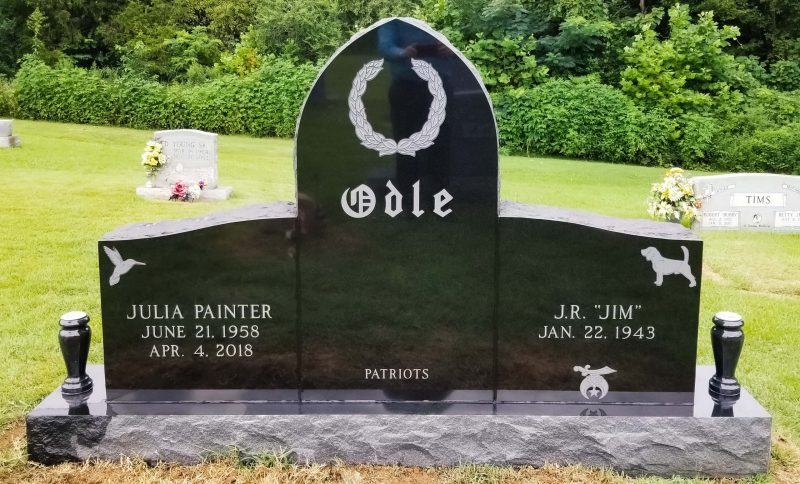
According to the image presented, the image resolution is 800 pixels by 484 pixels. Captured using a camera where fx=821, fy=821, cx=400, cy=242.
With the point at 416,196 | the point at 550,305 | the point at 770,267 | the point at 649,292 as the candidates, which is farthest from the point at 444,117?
the point at 770,267

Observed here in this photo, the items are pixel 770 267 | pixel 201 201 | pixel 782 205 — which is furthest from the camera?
pixel 201 201

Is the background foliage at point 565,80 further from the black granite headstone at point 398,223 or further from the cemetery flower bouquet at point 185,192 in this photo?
the black granite headstone at point 398,223

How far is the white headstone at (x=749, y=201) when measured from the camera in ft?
35.2

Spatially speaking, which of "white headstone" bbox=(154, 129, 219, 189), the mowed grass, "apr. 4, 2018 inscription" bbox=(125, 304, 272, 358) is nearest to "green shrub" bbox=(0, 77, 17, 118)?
the mowed grass

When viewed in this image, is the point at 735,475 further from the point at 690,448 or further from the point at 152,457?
the point at 152,457

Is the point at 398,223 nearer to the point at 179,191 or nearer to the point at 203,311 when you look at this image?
the point at 203,311

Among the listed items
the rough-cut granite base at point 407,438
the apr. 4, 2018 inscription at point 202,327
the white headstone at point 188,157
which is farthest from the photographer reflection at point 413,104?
the white headstone at point 188,157

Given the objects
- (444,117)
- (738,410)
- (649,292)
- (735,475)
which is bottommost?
(735,475)

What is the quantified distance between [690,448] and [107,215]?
899 cm

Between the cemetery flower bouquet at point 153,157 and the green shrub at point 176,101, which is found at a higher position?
the green shrub at point 176,101

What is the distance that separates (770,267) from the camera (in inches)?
356

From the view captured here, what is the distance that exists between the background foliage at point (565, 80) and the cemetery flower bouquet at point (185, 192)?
8.83 meters

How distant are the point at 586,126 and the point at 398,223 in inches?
649

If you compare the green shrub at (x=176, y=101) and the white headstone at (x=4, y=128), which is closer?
the white headstone at (x=4, y=128)
